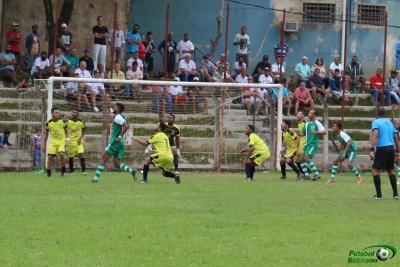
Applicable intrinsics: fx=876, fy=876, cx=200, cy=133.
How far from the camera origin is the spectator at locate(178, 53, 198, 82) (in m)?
29.7

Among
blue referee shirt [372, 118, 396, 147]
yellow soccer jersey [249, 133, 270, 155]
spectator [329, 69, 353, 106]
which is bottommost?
yellow soccer jersey [249, 133, 270, 155]

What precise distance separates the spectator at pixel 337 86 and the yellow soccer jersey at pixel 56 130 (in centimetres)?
1168

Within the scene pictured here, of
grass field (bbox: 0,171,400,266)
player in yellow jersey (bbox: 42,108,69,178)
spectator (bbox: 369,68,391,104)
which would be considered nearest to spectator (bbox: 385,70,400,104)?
spectator (bbox: 369,68,391,104)

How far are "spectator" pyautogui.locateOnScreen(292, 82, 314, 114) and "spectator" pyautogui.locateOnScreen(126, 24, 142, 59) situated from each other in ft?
18.6

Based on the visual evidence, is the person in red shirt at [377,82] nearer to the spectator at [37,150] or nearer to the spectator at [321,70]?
the spectator at [321,70]

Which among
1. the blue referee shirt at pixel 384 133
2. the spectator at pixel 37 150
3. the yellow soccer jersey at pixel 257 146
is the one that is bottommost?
the spectator at pixel 37 150

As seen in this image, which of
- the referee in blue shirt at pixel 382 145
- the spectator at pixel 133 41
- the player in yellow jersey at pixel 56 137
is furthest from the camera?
the spectator at pixel 133 41

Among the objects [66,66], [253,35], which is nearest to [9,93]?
[66,66]

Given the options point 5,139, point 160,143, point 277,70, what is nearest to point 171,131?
point 160,143

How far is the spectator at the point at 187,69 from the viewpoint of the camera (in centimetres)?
2973

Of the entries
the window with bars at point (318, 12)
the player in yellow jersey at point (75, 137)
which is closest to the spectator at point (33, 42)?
the player in yellow jersey at point (75, 137)

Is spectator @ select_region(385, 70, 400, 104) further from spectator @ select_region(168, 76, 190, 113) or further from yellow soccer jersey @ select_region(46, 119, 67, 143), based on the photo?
yellow soccer jersey @ select_region(46, 119, 67, 143)

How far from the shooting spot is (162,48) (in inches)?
1234

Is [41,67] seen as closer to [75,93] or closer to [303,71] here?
[75,93]
